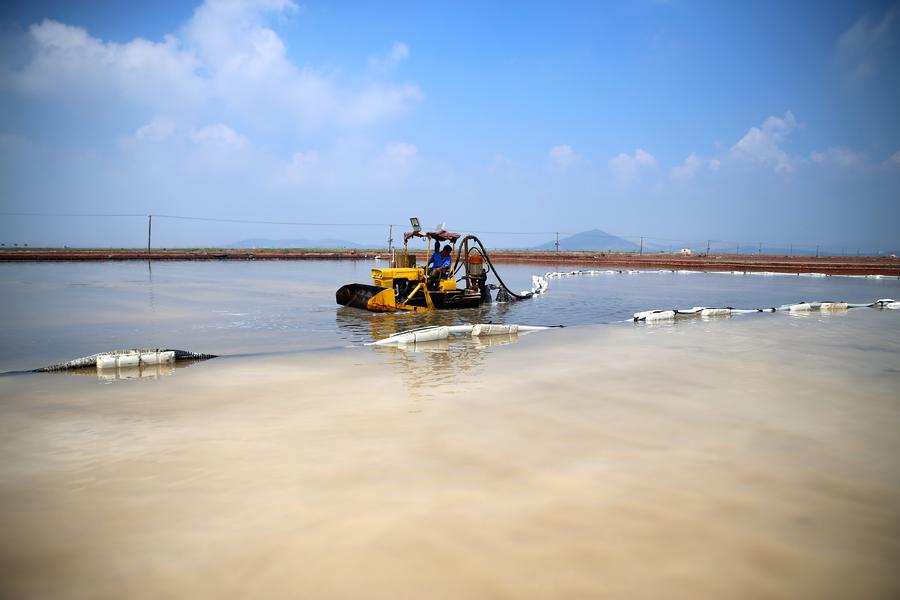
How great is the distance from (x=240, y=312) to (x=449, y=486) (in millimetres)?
12187

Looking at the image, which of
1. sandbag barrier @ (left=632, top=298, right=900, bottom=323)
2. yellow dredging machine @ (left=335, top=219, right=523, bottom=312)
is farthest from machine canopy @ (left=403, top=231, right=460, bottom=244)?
sandbag barrier @ (left=632, top=298, right=900, bottom=323)

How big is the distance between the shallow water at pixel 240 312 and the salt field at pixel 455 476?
4.24ft

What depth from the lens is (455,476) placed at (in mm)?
4086

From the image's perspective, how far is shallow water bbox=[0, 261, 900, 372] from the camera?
1010 centimetres

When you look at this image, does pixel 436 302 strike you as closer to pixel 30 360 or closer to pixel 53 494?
pixel 30 360

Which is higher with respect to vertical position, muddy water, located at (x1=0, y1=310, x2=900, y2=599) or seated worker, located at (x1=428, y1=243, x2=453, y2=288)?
seated worker, located at (x1=428, y1=243, x2=453, y2=288)

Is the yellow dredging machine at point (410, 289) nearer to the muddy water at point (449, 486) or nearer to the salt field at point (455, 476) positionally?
the salt field at point (455, 476)

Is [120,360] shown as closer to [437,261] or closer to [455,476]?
[455,476]

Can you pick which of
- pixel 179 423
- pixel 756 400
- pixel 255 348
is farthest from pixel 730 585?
pixel 255 348

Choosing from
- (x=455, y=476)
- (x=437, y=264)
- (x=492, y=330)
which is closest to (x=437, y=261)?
(x=437, y=264)

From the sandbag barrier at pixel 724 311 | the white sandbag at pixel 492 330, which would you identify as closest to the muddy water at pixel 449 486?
the white sandbag at pixel 492 330

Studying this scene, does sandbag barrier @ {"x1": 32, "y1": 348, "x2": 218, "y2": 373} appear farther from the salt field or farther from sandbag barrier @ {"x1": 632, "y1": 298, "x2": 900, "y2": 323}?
sandbag barrier @ {"x1": 632, "y1": 298, "x2": 900, "y2": 323}

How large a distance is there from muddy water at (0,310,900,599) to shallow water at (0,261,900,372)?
3.09 m

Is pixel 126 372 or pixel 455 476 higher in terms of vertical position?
pixel 126 372
